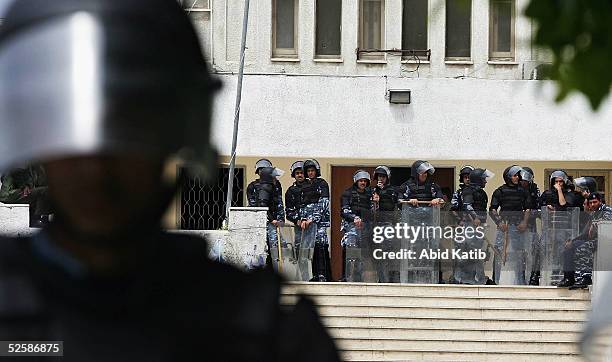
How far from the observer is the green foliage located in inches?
64.7

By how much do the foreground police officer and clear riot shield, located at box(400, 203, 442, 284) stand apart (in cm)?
1814

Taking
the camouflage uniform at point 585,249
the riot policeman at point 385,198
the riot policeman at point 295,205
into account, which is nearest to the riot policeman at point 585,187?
the camouflage uniform at point 585,249

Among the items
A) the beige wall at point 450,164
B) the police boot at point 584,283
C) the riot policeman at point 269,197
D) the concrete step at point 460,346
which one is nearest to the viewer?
the concrete step at point 460,346

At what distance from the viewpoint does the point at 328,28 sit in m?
30.1

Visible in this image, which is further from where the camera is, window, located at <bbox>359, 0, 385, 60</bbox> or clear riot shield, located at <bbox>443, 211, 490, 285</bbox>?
window, located at <bbox>359, 0, 385, 60</bbox>

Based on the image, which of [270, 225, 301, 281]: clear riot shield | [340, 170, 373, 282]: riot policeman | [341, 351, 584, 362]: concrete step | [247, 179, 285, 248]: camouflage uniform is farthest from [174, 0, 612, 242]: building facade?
[341, 351, 584, 362]: concrete step

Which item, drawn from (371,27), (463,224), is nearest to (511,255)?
(463,224)

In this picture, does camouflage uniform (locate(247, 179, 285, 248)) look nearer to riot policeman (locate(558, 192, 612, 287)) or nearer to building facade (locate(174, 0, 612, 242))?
riot policeman (locate(558, 192, 612, 287))

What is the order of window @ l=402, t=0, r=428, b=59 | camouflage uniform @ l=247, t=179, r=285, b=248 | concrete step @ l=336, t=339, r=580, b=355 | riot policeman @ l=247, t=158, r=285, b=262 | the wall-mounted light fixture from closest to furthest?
concrete step @ l=336, t=339, r=580, b=355
camouflage uniform @ l=247, t=179, r=285, b=248
riot policeman @ l=247, t=158, r=285, b=262
the wall-mounted light fixture
window @ l=402, t=0, r=428, b=59

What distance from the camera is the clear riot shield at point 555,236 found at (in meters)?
19.4

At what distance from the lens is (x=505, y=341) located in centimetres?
1998

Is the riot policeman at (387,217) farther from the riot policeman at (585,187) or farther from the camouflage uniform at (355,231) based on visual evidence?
the riot policeman at (585,187)

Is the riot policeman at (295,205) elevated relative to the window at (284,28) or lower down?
lower down

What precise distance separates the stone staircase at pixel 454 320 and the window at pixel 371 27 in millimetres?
10524
